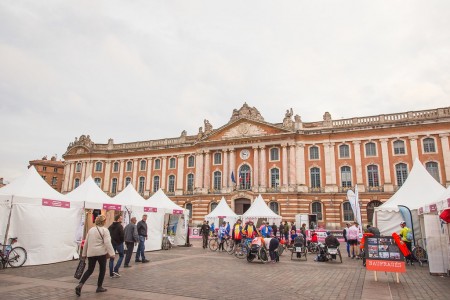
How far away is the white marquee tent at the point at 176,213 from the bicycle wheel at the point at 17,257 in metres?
8.36

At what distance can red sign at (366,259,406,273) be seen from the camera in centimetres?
894

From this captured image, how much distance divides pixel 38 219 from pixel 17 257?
154 cm

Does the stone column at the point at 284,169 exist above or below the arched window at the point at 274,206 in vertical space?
above

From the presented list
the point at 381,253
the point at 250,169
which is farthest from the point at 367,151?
the point at 381,253

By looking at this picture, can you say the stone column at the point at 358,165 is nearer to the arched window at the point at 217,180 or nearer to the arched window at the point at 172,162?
the arched window at the point at 217,180

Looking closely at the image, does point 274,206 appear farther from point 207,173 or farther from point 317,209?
point 207,173

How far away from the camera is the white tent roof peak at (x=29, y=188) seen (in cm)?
1209

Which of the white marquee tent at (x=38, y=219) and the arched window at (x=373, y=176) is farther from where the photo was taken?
the arched window at (x=373, y=176)

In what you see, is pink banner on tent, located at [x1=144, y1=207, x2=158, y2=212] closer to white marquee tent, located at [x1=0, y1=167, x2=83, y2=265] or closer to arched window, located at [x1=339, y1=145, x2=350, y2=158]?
white marquee tent, located at [x1=0, y1=167, x2=83, y2=265]

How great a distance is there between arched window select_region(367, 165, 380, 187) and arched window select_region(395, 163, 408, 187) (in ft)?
5.93

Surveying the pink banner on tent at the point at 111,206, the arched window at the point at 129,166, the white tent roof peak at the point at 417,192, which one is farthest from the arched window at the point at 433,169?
the arched window at the point at 129,166

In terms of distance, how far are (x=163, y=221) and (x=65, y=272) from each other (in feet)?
29.1

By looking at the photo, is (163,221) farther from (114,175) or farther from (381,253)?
(114,175)

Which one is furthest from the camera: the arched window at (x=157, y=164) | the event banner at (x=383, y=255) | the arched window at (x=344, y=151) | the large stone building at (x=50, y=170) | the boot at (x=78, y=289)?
the large stone building at (x=50, y=170)
